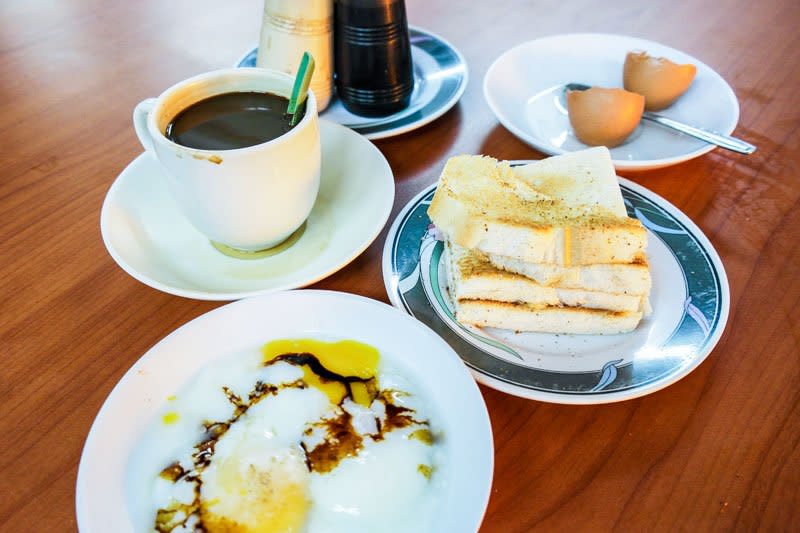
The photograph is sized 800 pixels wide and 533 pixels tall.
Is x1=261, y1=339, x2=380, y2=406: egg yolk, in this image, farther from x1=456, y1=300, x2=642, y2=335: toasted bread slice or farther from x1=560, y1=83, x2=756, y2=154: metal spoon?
x1=560, y1=83, x2=756, y2=154: metal spoon

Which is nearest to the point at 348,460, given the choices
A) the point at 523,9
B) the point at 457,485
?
the point at 457,485

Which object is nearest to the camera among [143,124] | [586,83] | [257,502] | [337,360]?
[257,502]

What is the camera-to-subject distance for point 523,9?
63.9 inches

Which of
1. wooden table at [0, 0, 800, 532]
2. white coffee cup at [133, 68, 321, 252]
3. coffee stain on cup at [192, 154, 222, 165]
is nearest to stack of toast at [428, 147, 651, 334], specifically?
wooden table at [0, 0, 800, 532]

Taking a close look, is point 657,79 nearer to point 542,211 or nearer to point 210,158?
point 542,211

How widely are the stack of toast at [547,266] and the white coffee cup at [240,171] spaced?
8.9 inches

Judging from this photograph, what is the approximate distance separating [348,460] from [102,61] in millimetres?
1284

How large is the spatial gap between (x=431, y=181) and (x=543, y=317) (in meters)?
0.39

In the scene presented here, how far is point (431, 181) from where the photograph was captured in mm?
1092

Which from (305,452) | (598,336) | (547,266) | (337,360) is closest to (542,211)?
(547,266)

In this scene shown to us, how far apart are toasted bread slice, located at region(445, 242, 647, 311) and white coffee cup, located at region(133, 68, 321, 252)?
0.27m

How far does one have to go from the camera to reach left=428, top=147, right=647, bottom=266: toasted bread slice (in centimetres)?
80

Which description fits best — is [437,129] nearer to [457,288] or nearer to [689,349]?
[457,288]

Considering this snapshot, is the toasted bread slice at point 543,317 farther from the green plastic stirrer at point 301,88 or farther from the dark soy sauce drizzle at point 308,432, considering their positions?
the green plastic stirrer at point 301,88
